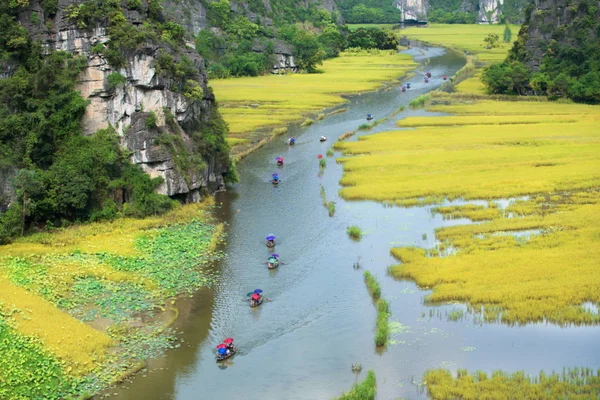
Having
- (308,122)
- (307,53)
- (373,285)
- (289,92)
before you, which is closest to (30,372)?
(373,285)

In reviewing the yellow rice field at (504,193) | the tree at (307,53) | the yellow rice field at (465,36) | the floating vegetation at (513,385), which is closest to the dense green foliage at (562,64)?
the yellow rice field at (504,193)

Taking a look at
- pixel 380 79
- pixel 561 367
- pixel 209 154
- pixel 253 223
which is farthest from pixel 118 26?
pixel 380 79

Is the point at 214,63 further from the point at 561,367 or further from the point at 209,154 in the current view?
the point at 561,367

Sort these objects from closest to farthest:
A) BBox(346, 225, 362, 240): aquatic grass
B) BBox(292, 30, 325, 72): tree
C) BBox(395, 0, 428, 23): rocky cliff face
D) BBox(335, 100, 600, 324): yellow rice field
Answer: BBox(335, 100, 600, 324): yellow rice field → BBox(346, 225, 362, 240): aquatic grass → BBox(292, 30, 325, 72): tree → BBox(395, 0, 428, 23): rocky cliff face

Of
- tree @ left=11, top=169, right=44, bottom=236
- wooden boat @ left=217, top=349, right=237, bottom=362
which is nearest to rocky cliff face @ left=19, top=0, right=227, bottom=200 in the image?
tree @ left=11, top=169, right=44, bottom=236

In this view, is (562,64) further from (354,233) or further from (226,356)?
(226,356)

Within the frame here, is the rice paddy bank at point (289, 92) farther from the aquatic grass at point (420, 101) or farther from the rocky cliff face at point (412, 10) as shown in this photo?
the rocky cliff face at point (412, 10)

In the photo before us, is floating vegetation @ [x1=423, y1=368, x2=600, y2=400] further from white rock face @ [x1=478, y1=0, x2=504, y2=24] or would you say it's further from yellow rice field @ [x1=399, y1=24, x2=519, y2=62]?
white rock face @ [x1=478, y1=0, x2=504, y2=24]

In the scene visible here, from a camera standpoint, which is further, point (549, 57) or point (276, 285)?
point (549, 57)
